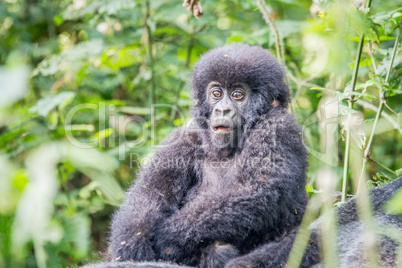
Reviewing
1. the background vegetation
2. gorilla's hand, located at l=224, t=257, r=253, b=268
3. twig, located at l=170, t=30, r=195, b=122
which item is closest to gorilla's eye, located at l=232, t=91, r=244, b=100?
the background vegetation

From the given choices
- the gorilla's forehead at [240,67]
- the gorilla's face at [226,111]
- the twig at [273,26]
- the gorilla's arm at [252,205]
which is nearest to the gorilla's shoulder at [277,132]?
the gorilla's arm at [252,205]

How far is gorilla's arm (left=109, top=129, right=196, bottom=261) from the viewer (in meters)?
2.73

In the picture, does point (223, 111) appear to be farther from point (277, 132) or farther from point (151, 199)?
point (151, 199)

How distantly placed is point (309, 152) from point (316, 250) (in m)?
1.00

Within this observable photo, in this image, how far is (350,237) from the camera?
2.13m

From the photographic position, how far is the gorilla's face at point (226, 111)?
9.96 feet

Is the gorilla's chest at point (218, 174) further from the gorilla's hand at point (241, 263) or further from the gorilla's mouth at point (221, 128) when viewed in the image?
the gorilla's hand at point (241, 263)

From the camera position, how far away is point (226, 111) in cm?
308

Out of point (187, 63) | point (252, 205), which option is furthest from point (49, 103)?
point (252, 205)

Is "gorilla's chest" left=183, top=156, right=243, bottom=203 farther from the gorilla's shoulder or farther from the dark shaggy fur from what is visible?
the dark shaggy fur

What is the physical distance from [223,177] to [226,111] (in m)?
0.48

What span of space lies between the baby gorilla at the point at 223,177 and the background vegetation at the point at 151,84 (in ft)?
0.89

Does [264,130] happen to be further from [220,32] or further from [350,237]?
[220,32]

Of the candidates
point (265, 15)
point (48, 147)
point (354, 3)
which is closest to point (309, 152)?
point (354, 3)
